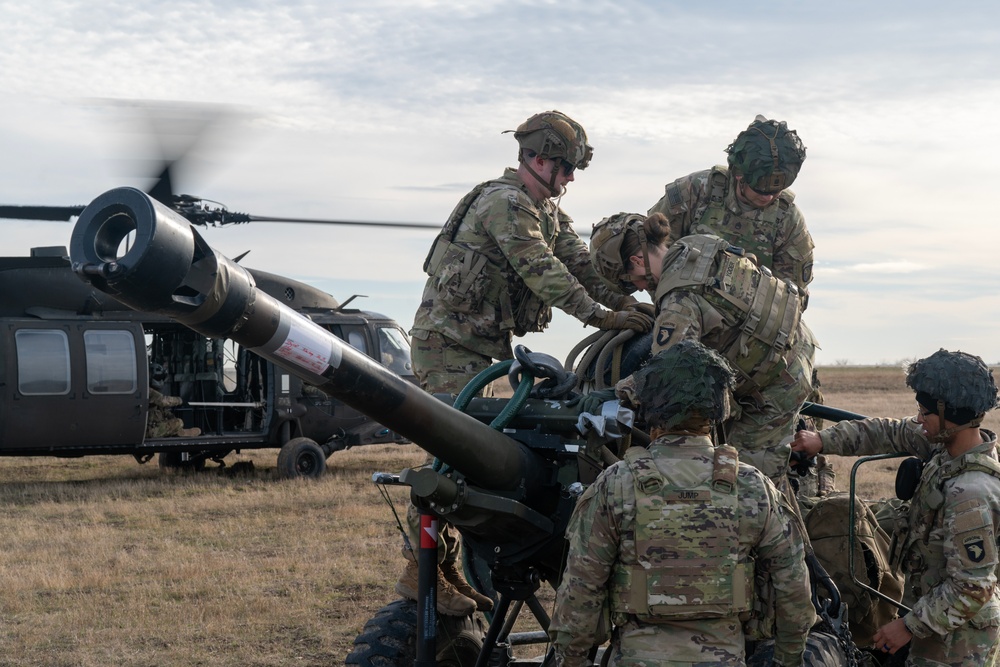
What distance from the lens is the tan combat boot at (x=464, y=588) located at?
5.18m

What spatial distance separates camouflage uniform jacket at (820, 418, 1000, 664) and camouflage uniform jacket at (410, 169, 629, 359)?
166 centimetres

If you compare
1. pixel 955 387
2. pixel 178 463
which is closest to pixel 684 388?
pixel 955 387

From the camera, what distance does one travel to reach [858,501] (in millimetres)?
4863

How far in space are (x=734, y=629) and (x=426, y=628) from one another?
1225mm

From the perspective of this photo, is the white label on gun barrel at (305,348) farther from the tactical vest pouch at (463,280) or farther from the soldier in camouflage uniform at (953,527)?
the soldier in camouflage uniform at (953,527)

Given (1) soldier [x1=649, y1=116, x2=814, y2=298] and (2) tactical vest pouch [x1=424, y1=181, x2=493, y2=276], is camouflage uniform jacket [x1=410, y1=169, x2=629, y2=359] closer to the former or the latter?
(2) tactical vest pouch [x1=424, y1=181, x2=493, y2=276]

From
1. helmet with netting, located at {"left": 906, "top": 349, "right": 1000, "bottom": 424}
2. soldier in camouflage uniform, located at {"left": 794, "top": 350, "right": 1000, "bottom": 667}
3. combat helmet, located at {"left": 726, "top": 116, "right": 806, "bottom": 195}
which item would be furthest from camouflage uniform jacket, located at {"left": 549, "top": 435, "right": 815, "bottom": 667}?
combat helmet, located at {"left": 726, "top": 116, "right": 806, "bottom": 195}

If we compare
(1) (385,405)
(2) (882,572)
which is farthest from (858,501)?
(1) (385,405)

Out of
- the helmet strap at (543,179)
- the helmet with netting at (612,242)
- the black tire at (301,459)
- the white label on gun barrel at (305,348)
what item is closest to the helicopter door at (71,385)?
the black tire at (301,459)

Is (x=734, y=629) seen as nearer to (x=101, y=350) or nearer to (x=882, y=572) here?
(x=882, y=572)

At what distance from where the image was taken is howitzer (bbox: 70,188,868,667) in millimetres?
2965

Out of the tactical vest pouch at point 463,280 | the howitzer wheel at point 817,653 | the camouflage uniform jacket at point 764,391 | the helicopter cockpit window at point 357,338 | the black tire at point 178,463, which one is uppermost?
the tactical vest pouch at point 463,280

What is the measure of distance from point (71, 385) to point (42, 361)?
470 mm

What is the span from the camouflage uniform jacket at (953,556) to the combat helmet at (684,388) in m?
1.15
